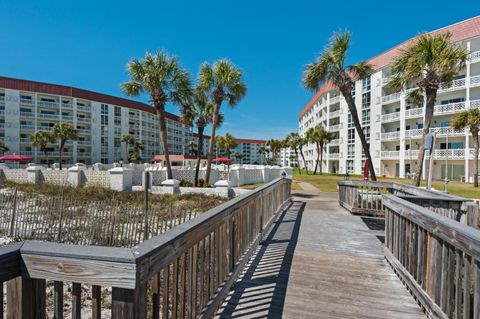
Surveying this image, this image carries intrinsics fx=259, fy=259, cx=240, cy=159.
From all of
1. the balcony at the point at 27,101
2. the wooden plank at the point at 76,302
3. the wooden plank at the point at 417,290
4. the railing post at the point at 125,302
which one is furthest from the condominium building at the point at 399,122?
→ the balcony at the point at 27,101

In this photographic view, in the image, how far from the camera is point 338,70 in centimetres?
1300

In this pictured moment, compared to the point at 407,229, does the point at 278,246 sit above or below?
below

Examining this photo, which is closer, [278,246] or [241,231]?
[241,231]

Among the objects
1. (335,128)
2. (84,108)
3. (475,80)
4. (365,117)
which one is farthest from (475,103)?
(84,108)

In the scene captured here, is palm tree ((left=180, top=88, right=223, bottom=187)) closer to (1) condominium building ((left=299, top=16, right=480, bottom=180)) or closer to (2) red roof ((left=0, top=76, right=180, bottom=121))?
(1) condominium building ((left=299, top=16, right=480, bottom=180))

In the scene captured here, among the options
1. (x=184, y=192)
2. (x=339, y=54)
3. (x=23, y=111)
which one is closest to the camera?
(x=339, y=54)

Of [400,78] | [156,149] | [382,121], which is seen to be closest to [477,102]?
[382,121]

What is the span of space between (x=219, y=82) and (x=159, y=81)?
3969mm

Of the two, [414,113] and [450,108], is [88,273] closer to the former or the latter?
[450,108]

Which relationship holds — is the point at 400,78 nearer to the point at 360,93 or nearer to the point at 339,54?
the point at 339,54

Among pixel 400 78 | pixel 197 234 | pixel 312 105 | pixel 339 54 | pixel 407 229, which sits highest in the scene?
pixel 312 105

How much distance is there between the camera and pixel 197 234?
7.41 ft

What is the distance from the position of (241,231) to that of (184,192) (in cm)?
1266

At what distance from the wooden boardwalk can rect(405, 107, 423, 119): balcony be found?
34.6 m
